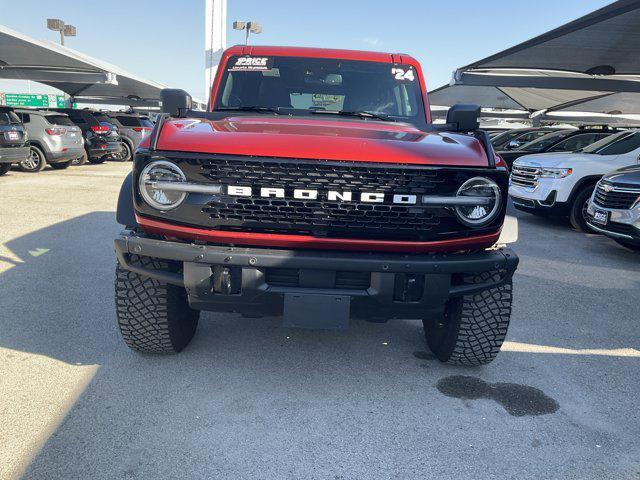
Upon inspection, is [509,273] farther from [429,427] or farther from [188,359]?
[188,359]

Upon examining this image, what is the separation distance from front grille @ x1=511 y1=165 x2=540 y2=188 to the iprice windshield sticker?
6.22 metres

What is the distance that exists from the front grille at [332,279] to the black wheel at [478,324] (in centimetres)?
73

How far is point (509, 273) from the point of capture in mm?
2770

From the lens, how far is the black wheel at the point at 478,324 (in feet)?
9.91

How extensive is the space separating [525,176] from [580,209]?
1.04 metres

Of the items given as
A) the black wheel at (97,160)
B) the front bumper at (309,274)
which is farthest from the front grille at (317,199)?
the black wheel at (97,160)

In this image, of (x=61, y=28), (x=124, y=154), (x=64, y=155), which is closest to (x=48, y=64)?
(x=124, y=154)

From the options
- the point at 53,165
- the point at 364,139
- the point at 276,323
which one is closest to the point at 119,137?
the point at 53,165

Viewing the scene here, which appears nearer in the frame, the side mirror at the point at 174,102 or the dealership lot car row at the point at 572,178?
the side mirror at the point at 174,102

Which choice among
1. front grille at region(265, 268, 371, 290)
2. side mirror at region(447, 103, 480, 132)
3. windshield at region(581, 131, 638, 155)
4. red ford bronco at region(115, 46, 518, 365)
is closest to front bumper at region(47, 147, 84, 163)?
windshield at region(581, 131, 638, 155)

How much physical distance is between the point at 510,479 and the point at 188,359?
6.41ft

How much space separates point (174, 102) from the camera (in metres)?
3.53

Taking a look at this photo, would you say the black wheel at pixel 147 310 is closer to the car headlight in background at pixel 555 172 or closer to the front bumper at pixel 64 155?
the car headlight in background at pixel 555 172

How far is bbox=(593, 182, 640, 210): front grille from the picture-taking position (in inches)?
246
